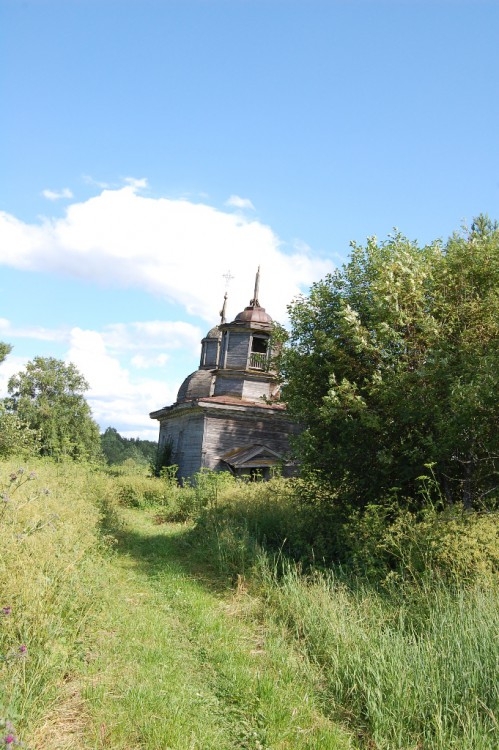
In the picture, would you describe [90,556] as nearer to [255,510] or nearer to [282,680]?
[282,680]

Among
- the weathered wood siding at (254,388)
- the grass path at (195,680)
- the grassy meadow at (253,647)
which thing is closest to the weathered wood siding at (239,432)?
the weathered wood siding at (254,388)

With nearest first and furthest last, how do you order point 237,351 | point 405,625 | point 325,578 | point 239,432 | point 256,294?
point 405,625
point 325,578
point 239,432
point 237,351
point 256,294

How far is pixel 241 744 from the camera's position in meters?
4.89

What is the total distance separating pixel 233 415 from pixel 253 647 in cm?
2258

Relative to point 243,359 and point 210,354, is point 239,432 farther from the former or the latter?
point 210,354

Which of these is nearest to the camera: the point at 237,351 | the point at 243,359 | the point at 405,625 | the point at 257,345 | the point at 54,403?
the point at 405,625

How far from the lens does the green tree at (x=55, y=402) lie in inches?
1948

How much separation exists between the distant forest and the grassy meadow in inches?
3409

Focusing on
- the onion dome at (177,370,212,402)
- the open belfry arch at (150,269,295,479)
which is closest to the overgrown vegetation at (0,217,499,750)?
the open belfry arch at (150,269,295,479)

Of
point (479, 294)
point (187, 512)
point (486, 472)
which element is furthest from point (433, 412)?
point (187, 512)

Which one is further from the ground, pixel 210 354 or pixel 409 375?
pixel 210 354

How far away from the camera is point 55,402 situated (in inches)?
2019

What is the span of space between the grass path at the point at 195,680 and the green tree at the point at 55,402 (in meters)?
42.9

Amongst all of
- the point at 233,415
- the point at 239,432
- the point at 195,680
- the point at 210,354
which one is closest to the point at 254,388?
the point at 233,415
